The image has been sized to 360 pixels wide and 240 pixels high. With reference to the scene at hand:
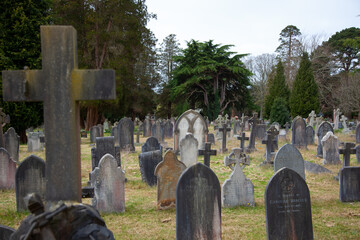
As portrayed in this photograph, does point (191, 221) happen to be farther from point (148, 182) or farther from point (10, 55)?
point (10, 55)

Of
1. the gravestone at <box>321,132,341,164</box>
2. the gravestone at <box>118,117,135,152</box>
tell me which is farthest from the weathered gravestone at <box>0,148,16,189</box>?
the gravestone at <box>321,132,341,164</box>

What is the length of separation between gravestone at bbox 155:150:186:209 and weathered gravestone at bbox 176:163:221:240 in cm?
199

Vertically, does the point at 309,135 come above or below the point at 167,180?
above

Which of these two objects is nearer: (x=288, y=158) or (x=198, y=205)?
(x=198, y=205)

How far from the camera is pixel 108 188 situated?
576 cm

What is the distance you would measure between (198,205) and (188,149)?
5.29 m

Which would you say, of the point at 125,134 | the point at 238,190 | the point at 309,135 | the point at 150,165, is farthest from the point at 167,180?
A: the point at 309,135

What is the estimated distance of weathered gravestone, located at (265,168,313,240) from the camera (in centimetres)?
397

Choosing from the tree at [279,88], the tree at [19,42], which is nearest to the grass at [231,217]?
the tree at [19,42]

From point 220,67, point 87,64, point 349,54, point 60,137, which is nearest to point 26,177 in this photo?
point 60,137

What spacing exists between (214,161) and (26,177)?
766cm

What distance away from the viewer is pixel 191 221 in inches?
159

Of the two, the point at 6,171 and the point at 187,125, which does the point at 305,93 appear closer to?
the point at 187,125

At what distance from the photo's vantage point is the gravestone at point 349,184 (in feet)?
20.2
